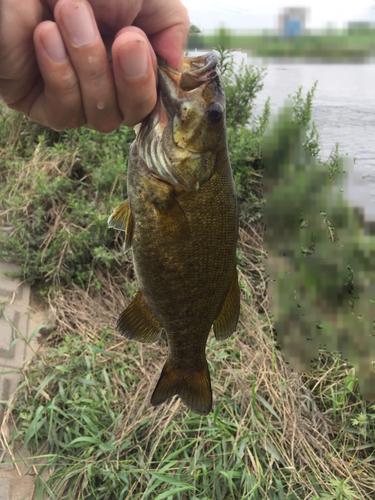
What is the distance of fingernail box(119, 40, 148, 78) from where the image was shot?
1.03 metres

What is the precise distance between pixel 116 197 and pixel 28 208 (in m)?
0.92

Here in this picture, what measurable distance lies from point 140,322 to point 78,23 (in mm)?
1002

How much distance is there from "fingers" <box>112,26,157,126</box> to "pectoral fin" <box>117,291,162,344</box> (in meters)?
0.68

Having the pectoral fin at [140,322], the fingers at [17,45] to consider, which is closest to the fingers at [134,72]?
the fingers at [17,45]

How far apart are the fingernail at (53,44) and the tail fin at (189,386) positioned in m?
1.15

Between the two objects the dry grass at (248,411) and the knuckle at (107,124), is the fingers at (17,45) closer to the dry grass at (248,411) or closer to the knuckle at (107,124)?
the knuckle at (107,124)

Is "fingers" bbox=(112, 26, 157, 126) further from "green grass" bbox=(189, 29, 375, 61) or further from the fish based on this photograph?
"green grass" bbox=(189, 29, 375, 61)

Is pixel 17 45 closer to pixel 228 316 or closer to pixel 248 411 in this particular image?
pixel 228 316

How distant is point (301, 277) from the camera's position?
9.65 feet

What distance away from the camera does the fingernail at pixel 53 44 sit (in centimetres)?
105

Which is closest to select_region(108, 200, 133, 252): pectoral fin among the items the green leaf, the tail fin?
the tail fin

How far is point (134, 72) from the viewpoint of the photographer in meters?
1.08

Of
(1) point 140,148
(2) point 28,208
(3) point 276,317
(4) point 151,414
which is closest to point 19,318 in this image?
(2) point 28,208

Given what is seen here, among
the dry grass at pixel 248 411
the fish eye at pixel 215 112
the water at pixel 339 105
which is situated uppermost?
the fish eye at pixel 215 112
